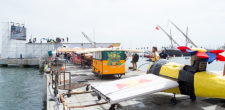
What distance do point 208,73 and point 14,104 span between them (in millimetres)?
11778

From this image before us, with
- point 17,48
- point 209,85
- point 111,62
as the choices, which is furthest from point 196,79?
point 17,48

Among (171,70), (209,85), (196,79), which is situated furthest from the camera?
(171,70)

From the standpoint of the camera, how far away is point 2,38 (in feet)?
144

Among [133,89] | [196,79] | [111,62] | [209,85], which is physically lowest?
[133,89]

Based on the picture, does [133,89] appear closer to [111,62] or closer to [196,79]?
[196,79]

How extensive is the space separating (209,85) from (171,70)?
158cm

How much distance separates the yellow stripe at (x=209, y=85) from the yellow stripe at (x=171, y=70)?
2.74 ft

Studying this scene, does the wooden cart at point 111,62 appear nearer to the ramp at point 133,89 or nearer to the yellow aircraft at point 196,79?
the yellow aircraft at point 196,79

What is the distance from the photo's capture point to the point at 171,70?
21.0ft

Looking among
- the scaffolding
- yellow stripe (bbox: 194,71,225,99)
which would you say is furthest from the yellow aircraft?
the scaffolding

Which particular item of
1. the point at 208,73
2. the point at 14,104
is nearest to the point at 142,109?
the point at 208,73

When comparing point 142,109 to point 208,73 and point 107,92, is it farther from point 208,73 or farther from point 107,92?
point 208,73

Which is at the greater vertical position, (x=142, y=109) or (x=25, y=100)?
(x=142, y=109)

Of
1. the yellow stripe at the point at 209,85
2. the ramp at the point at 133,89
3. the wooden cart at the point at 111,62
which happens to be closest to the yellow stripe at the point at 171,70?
the ramp at the point at 133,89
